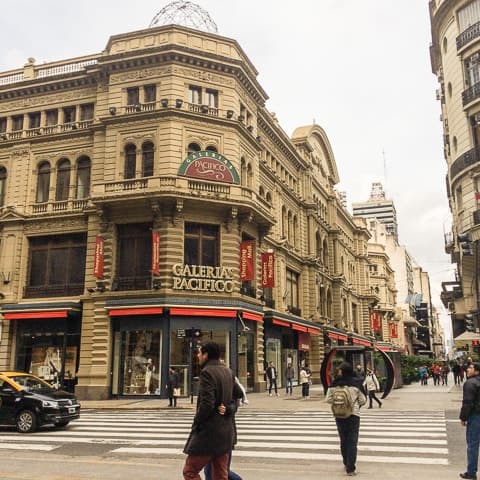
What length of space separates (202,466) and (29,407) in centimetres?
1059

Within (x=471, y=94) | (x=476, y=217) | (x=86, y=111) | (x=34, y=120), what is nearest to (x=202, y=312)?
(x=476, y=217)

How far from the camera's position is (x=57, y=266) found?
105 ft

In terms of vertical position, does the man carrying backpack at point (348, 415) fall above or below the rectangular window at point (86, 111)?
below

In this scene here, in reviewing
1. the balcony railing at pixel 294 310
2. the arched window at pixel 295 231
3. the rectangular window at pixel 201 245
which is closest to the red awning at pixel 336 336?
the balcony railing at pixel 294 310

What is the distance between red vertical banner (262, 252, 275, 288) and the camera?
110ft

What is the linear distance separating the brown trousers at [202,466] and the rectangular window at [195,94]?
27.6 m

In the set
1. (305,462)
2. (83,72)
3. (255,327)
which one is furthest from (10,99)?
(305,462)

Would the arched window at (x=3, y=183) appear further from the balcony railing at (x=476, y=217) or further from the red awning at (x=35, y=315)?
the balcony railing at (x=476, y=217)

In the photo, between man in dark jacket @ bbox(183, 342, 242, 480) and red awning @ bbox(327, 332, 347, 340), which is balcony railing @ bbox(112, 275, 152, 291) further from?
red awning @ bbox(327, 332, 347, 340)

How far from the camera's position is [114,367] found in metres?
28.5

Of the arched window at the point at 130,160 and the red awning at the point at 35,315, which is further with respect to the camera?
the arched window at the point at 130,160

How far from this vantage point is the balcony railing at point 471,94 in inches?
1133

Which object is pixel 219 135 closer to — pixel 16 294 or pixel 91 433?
pixel 16 294

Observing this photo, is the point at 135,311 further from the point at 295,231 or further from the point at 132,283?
the point at 295,231
